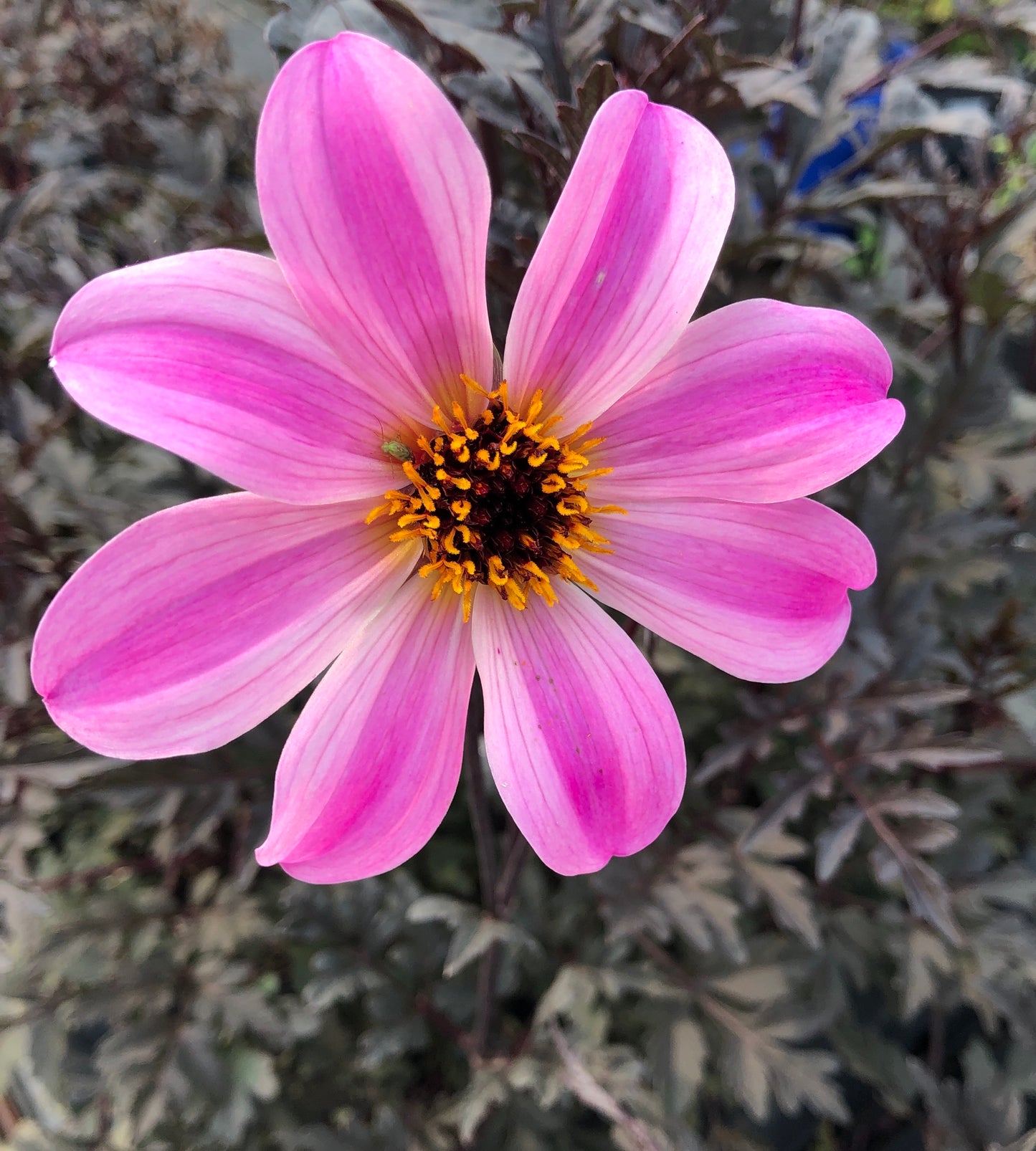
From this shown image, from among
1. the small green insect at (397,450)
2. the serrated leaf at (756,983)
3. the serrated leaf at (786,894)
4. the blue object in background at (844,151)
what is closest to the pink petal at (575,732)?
the small green insect at (397,450)

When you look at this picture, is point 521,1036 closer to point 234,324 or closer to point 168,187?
point 234,324

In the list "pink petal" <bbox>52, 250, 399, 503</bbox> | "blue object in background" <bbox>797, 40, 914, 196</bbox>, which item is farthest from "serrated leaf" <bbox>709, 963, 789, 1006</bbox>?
"blue object in background" <bbox>797, 40, 914, 196</bbox>

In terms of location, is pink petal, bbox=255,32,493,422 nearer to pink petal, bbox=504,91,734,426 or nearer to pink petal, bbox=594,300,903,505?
pink petal, bbox=504,91,734,426

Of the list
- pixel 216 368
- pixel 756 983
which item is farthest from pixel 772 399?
pixel 756 983

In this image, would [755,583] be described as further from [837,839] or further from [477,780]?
[837,839]

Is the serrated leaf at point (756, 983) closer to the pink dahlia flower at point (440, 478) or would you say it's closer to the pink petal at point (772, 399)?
the pink dahlia flower at point (440, 478)

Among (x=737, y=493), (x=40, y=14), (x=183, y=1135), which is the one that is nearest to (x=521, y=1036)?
(x=183, y=1135)
